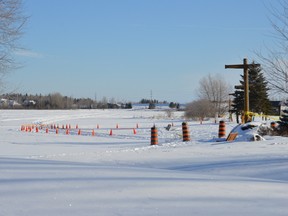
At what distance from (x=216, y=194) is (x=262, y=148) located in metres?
7.98

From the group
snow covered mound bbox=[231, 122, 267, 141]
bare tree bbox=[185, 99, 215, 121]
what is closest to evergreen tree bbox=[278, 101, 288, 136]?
snow covered mound bbox=[231, 122, 267, 141]

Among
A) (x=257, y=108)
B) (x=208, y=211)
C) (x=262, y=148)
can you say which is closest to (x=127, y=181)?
(x=208, y=211)

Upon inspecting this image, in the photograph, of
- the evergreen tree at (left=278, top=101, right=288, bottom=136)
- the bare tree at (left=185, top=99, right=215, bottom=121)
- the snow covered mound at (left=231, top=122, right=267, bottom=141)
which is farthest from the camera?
the bare tree at (left=185, top=99, right=215, bottom=121)

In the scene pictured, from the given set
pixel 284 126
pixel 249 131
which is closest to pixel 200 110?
pixel 284 126

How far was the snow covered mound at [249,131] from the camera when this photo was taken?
48.1 ft

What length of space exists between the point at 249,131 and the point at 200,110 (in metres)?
44.8

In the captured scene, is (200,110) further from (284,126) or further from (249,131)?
(249,131)

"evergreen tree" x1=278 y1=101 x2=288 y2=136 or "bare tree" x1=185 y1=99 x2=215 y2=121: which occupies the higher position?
"bare tree" x1=185 y1=99 x2=215 y2=121

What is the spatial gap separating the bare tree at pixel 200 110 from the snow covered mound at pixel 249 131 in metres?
42.3

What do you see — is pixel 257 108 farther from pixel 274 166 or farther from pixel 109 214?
pixel 109 214

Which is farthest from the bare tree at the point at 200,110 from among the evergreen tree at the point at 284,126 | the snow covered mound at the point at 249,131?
the snow covered mound at the point at 249,131

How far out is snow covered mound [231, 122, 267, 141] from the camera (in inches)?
577

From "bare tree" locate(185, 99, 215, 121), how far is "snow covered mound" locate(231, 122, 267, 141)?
42.3m

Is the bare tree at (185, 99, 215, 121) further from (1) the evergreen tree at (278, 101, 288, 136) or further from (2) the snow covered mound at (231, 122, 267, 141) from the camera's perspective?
(2) the snow covered mound at (231, 122, 267, 141)
